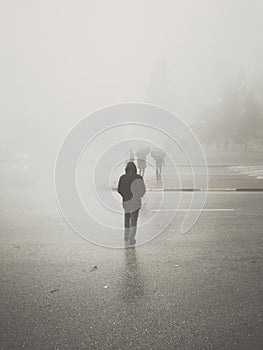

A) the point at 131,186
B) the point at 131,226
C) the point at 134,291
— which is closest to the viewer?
the point at 134,291

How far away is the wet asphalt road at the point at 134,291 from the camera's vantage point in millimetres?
3420

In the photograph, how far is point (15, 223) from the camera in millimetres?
8281

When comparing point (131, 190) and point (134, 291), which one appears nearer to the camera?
point (134, 291)

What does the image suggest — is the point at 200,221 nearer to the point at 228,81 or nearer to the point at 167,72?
the point at 228,81

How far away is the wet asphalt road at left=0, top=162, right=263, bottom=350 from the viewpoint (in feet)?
11.2

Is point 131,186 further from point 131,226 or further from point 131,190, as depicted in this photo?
point 131,226

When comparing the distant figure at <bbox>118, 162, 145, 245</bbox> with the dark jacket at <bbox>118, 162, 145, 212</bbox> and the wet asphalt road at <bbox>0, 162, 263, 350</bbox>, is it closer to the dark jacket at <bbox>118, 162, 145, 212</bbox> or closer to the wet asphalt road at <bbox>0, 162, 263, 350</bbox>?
the dark jacket at <bbox>118, 162, 145, 212</bbox>

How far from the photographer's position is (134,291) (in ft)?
14.8

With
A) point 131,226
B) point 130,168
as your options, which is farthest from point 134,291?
point 130,168

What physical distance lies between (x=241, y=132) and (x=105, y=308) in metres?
37.2

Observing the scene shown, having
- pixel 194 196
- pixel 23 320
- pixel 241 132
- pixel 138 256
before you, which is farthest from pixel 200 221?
pixel 241 132

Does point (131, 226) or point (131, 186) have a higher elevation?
point (131, 186)

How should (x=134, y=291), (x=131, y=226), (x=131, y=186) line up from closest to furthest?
(x=134, y=291), (x=131, y=186), (x=131, y=226)

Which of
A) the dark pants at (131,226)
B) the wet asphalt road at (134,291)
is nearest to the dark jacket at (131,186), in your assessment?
the dark pants at (131,226)
